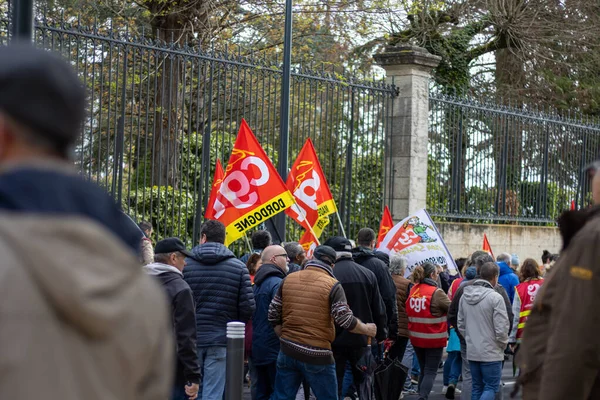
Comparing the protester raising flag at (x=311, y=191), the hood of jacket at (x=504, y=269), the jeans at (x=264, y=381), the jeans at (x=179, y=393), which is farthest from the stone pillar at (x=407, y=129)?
the jeans at (x=179, y=393)

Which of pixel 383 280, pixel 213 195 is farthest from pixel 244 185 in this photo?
pixel 383 280

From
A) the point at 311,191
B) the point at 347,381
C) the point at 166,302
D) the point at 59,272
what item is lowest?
the point at 347,381

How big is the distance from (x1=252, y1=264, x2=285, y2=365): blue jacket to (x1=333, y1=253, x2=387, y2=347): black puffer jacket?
541 mm

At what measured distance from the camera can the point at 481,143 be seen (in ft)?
53.2

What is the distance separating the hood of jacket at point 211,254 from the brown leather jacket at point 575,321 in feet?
14.2

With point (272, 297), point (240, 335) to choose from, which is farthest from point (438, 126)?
point (240, 335)

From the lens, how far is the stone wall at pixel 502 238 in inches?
621

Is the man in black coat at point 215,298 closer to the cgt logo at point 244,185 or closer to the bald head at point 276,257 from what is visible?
the bald head at point 276,257

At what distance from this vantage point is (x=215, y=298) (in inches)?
307

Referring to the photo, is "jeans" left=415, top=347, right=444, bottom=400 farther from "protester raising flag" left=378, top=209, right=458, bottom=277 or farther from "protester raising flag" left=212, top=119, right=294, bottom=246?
"protester raising flag" left=212, top=119, right=294, bottom=246

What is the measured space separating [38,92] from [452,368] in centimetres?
993

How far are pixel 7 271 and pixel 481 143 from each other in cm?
1506

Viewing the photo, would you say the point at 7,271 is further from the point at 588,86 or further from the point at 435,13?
the point at 588,86

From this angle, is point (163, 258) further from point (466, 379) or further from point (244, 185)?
point (466, 379)
